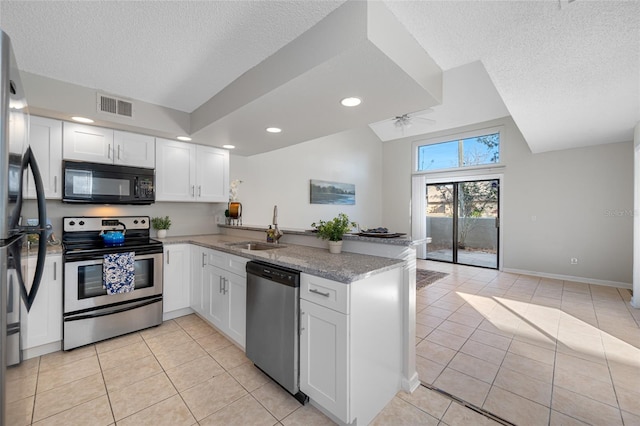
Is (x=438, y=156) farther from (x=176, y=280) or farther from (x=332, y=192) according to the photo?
(x=176, y=280)

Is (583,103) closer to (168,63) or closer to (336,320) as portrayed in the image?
(336,320)

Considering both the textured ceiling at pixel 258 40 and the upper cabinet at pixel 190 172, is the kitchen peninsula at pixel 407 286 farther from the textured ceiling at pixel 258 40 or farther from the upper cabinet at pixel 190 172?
the upper cabinet at pixel 190 172

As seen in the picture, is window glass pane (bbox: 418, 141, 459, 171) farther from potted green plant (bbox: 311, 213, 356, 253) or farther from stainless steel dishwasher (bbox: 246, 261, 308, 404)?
stainless steel dishwasher (bbox: 246, 261, 308, 404)

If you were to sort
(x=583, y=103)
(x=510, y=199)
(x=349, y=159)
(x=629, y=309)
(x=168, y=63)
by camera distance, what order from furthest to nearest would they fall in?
(x=349, y=159)
(x=510, y=199)
(x=629, y=309)
(x=583, y=103)
(x=168, y=63)

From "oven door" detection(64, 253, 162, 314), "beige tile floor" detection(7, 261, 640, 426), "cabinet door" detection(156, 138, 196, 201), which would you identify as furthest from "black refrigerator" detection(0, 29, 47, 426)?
"cabinet door" detection(156, 138, 196, 201)

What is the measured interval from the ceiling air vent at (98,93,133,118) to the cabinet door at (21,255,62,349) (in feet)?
4.71

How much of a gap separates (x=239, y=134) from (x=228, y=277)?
1.62m

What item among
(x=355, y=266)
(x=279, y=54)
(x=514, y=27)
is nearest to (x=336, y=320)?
(x=355, y=266)

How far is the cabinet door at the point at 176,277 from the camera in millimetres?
3051

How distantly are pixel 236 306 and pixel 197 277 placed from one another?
37.3 inches

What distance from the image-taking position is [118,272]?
2.62 metres

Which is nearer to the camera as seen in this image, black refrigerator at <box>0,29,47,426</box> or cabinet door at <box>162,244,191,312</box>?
black refrigerator at <box>0,29,47,426</box>

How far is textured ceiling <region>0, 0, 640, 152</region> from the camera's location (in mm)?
1617

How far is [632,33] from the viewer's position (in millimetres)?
1937
